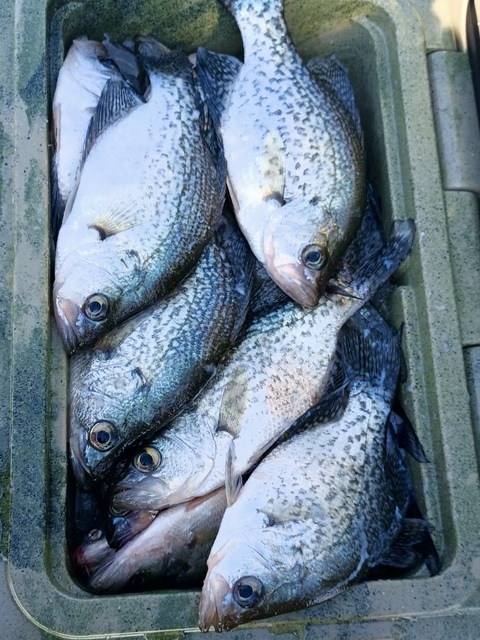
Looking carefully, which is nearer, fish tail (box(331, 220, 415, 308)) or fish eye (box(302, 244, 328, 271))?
fish eye (box(302, 244, 328, 271))

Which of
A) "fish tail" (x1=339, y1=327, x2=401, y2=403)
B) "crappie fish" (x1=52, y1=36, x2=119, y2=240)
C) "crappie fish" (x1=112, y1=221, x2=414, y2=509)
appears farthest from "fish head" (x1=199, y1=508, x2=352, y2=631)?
"crappie fish" (x1=52, y1=36, x2=119, y2=240)

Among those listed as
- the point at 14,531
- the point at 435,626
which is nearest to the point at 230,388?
the point at 14,531

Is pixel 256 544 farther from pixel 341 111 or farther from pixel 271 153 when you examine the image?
pixel 341 111

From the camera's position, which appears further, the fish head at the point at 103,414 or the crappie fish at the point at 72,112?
the crappie fish at the point at 72,112

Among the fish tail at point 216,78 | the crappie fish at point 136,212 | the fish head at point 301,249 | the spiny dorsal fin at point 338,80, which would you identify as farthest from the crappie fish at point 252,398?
the fish tail at point 216,78

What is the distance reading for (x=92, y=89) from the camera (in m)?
2.19

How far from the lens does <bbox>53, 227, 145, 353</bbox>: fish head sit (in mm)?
1928

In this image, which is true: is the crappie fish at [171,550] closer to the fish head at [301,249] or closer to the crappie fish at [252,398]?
the crappie fish at [252,398]

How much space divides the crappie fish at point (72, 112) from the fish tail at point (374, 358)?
1.06 metres

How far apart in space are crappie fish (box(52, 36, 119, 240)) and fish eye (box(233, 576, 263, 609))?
121cm

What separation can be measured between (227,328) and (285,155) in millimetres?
614

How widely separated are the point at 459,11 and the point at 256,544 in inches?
80.9

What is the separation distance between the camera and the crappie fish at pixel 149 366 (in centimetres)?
195

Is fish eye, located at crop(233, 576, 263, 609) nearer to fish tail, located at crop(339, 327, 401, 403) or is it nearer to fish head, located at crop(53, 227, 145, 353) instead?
fish tail, located at crop(339, 327, 401, 403)
